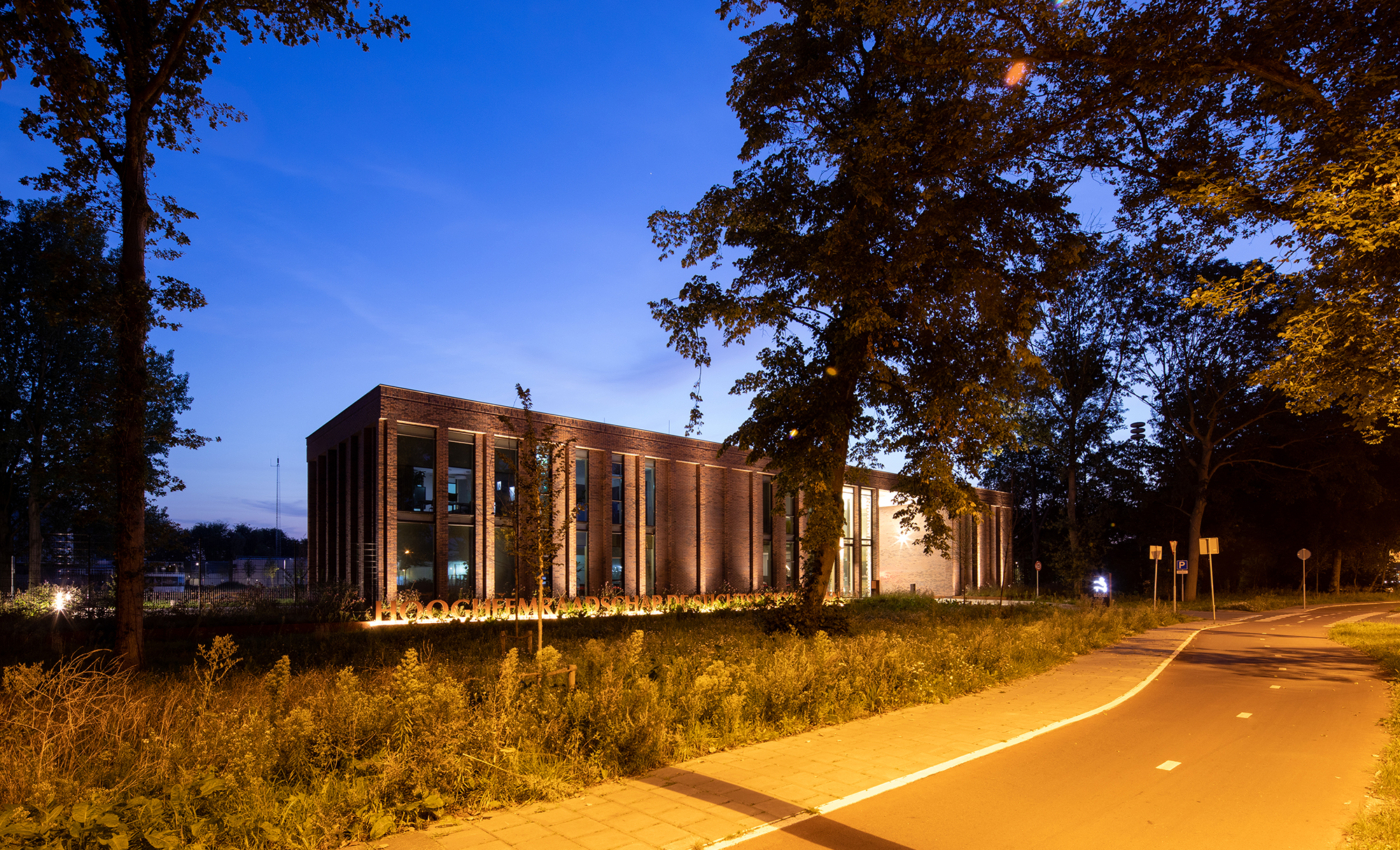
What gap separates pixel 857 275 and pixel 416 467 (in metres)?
18.9

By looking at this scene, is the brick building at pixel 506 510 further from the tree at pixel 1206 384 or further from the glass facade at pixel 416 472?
the tree at pixel 1206 384

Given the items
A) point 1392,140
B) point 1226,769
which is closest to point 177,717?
point 1226,769

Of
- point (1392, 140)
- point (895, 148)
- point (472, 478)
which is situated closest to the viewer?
point (1392, 140)

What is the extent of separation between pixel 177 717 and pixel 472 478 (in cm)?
2267

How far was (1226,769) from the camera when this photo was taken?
7566 mm

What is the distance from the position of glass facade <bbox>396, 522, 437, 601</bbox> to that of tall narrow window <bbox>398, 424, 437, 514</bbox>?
658 millimetres

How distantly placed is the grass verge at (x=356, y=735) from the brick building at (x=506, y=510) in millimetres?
8146

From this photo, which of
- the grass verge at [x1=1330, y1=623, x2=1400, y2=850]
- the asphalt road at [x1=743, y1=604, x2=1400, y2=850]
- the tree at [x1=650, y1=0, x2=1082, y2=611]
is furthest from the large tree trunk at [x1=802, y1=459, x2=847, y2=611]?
the grass verge at [x1=1330, y1=623, x2=1400, y2=850]

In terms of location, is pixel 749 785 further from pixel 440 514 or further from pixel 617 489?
pixel 617 489

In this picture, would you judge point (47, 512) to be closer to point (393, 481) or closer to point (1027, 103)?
point (393, 481)

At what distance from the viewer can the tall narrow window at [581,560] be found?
31953 mm

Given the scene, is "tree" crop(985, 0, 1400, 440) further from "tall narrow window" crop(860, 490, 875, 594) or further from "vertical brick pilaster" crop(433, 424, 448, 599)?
"tall narrow window" crop(860, 490, 875, 594)

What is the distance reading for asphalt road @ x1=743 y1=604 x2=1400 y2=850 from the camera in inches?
218

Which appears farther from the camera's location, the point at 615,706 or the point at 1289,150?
the point at 1289,150
